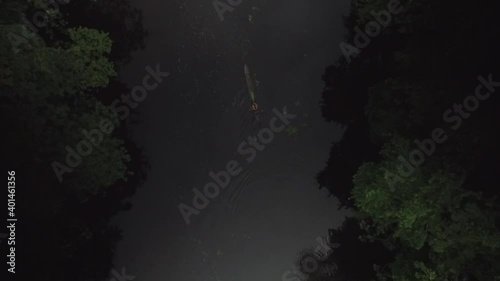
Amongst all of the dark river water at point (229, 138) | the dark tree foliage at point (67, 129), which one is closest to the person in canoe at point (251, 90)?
the dark river water at point (229, 138)

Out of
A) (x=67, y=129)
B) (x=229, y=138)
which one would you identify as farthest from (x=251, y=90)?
(x=67, y=129)

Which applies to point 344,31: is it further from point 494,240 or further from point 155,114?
point 494,240

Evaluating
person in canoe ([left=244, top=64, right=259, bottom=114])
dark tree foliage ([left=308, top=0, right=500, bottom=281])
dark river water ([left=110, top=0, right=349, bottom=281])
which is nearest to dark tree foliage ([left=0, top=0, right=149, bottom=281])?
dark river water ([left=110, top=0, right=349, bottom=281])

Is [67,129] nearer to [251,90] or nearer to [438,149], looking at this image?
[251,90]

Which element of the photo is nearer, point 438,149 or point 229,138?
point 438,149

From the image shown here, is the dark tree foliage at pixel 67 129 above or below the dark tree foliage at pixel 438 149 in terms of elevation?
above

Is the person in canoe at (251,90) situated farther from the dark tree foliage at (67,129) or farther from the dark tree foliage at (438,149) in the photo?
the dark tree foliage at (438,149)

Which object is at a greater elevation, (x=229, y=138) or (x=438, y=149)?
(x=229, y=138)

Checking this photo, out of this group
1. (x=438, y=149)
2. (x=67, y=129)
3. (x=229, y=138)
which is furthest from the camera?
(x=229, y=138)

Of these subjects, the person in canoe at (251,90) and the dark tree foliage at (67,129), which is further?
the person in canoe at (251,90)

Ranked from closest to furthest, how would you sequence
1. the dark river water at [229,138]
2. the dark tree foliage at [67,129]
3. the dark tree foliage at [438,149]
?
the dark tree foliage at [438,149]
the dark tree foliage at [67,129]
the dark river water at [229,138]
